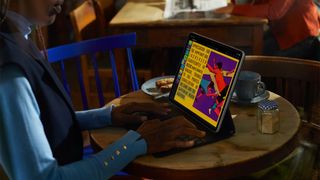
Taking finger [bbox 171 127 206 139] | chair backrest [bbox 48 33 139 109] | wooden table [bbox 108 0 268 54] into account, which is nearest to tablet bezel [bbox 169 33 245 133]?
finger [bbox 171 127 206 139]

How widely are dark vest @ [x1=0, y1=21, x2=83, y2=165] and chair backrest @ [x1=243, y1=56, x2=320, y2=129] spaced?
87cm

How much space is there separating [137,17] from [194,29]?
349 mm

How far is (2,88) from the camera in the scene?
101 cm

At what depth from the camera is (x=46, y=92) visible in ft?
3.63

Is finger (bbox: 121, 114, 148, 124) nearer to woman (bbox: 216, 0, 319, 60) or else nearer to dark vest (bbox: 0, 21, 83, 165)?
dark vest (bbox: 0, 21, 83, 165)

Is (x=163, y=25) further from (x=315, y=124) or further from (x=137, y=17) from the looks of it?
(x=315, y=124)

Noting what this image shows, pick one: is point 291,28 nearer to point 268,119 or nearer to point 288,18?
point 288,18

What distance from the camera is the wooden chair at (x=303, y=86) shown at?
64.8 inches

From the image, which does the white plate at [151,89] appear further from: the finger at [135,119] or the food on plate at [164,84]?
the finger at [135,119]

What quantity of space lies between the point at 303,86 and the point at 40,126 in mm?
1058

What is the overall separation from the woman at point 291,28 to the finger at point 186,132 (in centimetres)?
151

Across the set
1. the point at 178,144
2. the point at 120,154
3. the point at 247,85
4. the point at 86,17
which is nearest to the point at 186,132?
the point at 178,144

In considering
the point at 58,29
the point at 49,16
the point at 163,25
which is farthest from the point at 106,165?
the point at 58,29

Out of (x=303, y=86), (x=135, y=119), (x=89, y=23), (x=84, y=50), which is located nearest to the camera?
(x=135, y=119)
